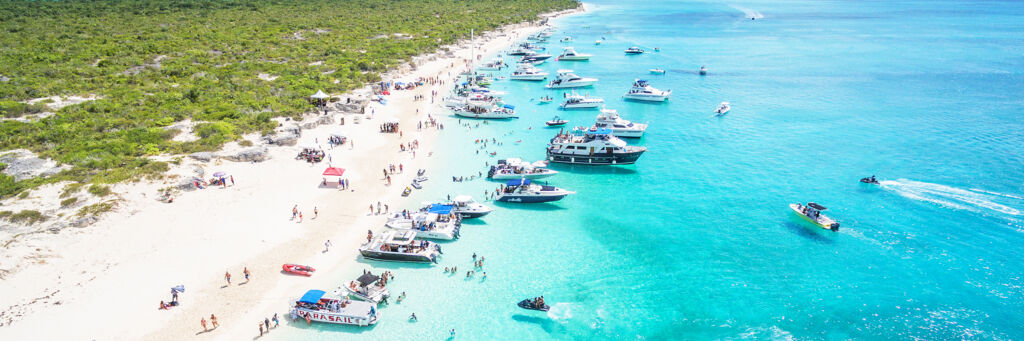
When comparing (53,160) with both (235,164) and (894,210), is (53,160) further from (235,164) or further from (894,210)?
(894,210)

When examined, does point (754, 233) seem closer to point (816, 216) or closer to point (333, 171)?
point (816, 216)

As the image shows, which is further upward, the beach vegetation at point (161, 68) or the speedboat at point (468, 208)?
the beach vegetation at point (161, 68)

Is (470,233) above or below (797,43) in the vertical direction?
below

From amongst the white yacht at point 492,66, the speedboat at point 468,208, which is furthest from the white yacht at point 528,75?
the speedboat at point 468,208

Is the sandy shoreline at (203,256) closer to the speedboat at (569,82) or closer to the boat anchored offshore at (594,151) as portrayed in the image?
the boat anchored offshore at (594,151)

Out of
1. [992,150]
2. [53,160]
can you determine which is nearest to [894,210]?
[992,150]

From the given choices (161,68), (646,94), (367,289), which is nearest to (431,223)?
(367,289)
